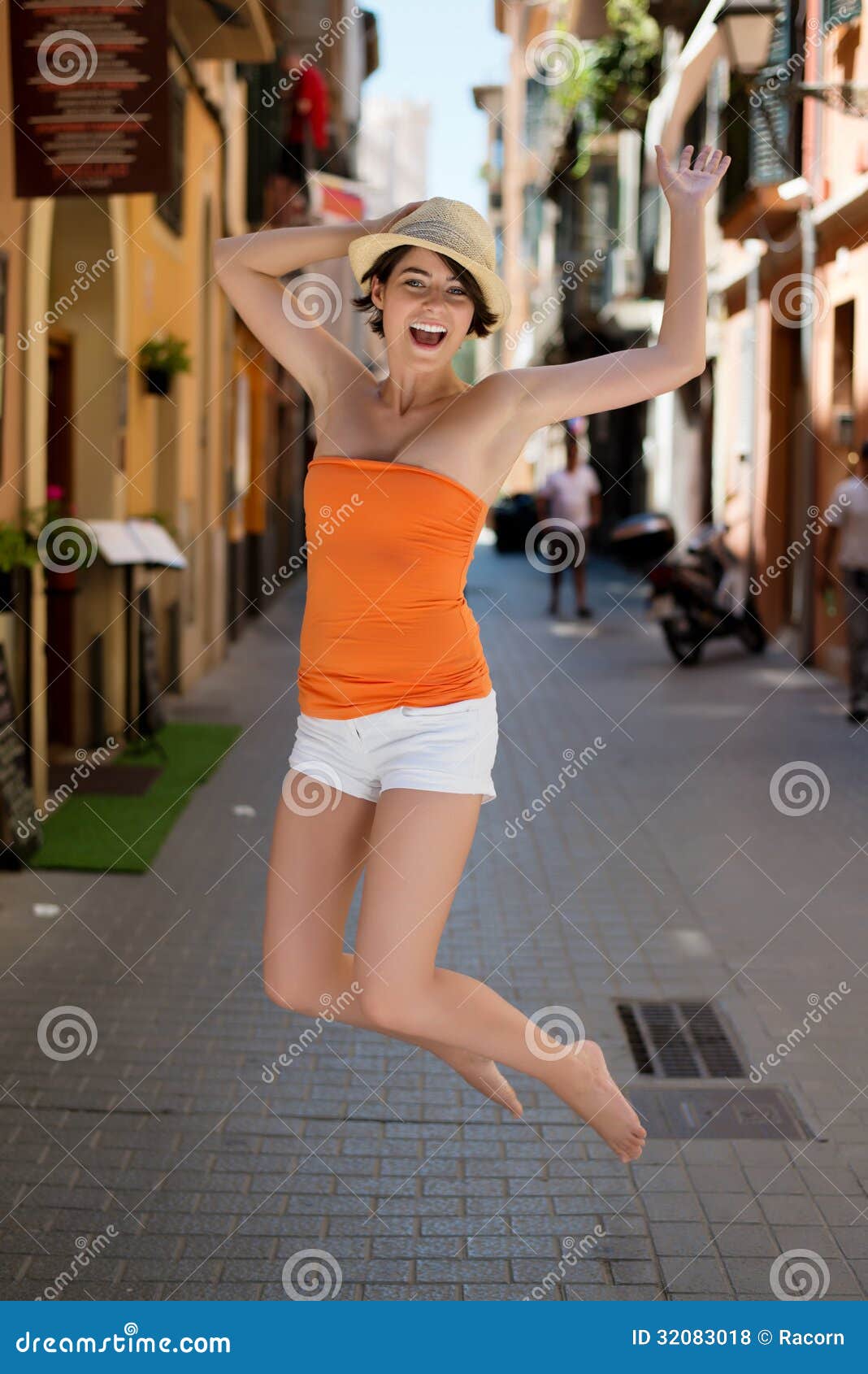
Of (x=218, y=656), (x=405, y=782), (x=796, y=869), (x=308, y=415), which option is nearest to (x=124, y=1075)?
(x=405, y=782)

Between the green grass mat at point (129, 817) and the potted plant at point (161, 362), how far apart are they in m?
2.51

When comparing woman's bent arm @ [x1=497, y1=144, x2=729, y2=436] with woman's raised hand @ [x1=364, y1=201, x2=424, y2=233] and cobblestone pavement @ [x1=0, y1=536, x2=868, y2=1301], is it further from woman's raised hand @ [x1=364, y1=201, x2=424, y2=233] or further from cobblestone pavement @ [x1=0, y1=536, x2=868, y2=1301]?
cobblestone pavement @ [x1=0, y1=536, x2=868, y2=1301]

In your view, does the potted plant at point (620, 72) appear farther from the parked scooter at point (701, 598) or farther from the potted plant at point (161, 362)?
the potted plant at point (161, 362)

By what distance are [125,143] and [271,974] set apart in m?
5.25

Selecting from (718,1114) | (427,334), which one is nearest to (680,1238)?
(718,1114)

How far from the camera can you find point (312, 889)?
11.1ft

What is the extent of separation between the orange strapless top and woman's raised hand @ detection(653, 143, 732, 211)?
676 millimetres

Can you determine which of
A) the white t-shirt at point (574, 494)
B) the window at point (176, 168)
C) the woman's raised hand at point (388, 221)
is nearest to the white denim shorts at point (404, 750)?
the woman's raised hand at point (388, 221)

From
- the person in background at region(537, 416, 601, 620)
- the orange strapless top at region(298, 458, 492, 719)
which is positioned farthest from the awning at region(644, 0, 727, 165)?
the orange strapless top at region(298, 458, 492, 719)

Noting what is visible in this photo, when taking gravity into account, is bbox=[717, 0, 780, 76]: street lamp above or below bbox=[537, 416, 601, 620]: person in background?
above

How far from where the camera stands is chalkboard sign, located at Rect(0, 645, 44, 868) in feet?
23.3

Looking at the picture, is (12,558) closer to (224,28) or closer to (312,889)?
(312,889)

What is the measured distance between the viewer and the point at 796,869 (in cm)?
738

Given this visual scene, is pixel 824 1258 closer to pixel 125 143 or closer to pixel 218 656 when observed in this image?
pixel 125 143
